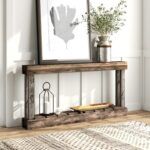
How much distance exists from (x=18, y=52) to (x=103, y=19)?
1.08m

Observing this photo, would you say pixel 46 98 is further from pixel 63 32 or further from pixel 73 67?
pixel 63 32

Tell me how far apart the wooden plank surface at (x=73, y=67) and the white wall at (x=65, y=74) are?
243 millimetres

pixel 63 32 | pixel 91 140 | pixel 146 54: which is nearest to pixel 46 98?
pixel 63 32

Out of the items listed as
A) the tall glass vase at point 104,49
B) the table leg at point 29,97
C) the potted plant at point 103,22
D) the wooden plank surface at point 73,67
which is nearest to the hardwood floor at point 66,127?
the table leg at point 29,97

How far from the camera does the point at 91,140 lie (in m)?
3.05

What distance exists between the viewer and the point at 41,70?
3.64 meters

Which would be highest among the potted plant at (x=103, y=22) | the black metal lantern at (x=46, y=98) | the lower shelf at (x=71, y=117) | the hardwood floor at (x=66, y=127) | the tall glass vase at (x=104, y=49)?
the potted plant at (x=103, y=22)

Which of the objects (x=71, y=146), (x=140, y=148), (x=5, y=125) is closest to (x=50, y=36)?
(x=5, y=125)

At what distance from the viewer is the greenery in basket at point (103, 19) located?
409 cm

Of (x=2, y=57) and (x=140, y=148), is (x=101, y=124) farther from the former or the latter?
(x=2, y=57)

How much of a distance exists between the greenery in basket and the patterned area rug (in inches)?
48.2

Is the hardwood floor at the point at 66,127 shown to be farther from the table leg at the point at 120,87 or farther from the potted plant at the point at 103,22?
the potted plant at the point at 103,22

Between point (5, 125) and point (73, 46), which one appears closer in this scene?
point (5, 125)

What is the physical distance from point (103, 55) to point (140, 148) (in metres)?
1.56
